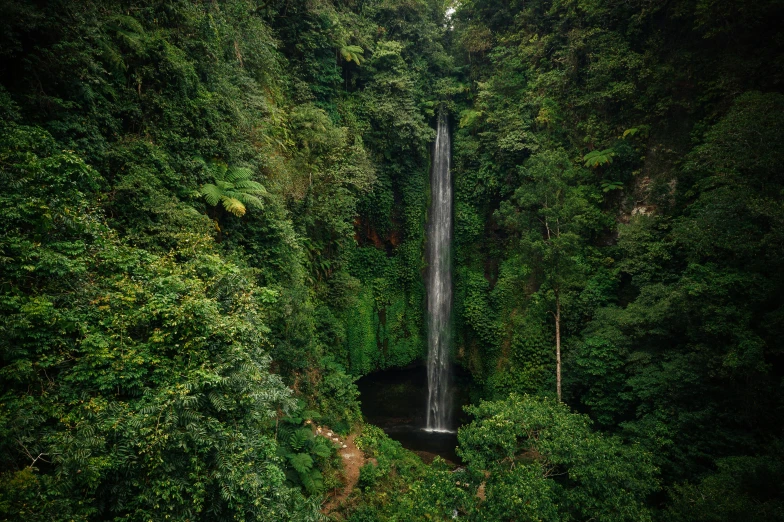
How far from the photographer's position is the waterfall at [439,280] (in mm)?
21453

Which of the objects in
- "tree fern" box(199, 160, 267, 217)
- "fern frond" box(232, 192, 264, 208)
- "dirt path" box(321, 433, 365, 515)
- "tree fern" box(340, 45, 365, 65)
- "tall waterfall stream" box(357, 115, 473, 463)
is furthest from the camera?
"tall waterfall stream" box(357, 115, 473, 463)

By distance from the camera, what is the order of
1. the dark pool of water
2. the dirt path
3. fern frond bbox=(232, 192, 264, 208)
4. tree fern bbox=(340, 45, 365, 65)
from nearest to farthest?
fern frond bbox=(232, 192, 264, 208)
the dirt path
tree fern bbox=(340, 45, 365, 65)
the dark pool of water

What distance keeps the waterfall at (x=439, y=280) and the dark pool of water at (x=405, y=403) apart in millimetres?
579

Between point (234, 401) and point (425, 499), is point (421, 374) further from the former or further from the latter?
point (234, 401)

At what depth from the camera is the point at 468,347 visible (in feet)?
68.1

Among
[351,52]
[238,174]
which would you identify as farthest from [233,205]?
[351,52]

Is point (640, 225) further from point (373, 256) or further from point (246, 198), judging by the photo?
point (373, 256)

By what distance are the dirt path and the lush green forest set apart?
0.12 meters

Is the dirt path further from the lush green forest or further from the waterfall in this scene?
the waterfall

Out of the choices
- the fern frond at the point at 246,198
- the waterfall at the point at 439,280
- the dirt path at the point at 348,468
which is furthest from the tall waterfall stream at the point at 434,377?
the fern frond at the point at 246,198

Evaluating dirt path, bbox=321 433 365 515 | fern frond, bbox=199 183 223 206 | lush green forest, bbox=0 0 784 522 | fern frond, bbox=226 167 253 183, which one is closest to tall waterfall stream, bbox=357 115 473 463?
lush green forest, bbox=0 0 784 522

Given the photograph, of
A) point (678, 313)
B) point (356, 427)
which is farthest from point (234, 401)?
point (678, 313)

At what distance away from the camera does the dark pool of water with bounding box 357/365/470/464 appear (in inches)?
787

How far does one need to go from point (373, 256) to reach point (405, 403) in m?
8.91
